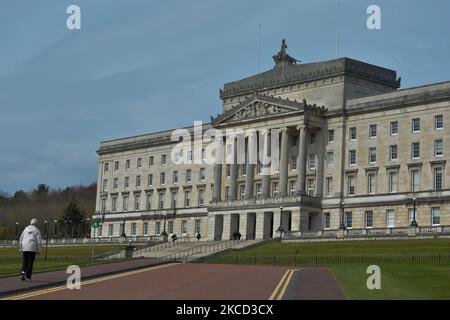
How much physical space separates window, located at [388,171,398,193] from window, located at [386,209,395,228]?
8.18 feet

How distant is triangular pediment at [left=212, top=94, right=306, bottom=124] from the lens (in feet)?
367

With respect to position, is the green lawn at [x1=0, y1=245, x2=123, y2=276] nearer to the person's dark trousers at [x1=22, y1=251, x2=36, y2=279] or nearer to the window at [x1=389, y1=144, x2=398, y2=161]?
the person's dark trousers at [x1=22, y1=251, x2=36, y2=279]

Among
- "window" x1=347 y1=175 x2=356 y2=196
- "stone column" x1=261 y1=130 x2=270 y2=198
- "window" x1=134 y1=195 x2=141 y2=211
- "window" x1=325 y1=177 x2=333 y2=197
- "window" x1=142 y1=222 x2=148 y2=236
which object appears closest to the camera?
"window" x1=347 y1=175 x2=356 y2=196

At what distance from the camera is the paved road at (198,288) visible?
100 ft

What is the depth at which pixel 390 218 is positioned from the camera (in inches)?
4013

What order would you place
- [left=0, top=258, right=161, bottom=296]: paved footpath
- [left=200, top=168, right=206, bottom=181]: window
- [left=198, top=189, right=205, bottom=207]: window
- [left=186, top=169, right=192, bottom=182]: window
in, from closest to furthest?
[left=0, top=258, right=161, bottom=296]: paved footpath → [left=198, top=189, right=205, bottom=207]: window → [left=200, top=168, right=206, bottom=181]: window → [left=186, top=169, right=192, bottom=182]: window

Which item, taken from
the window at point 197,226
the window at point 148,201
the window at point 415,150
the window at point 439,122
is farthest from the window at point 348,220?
the window at point 148,201

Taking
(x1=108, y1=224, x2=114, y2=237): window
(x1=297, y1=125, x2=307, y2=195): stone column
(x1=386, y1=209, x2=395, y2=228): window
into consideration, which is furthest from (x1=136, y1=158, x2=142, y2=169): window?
(x1=386, y1=209, x2=395, y2=228): window

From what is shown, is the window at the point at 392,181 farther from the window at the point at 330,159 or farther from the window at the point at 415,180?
the window at the point at 330,159

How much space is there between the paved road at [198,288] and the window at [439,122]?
56040mm

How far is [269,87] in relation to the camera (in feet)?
396
